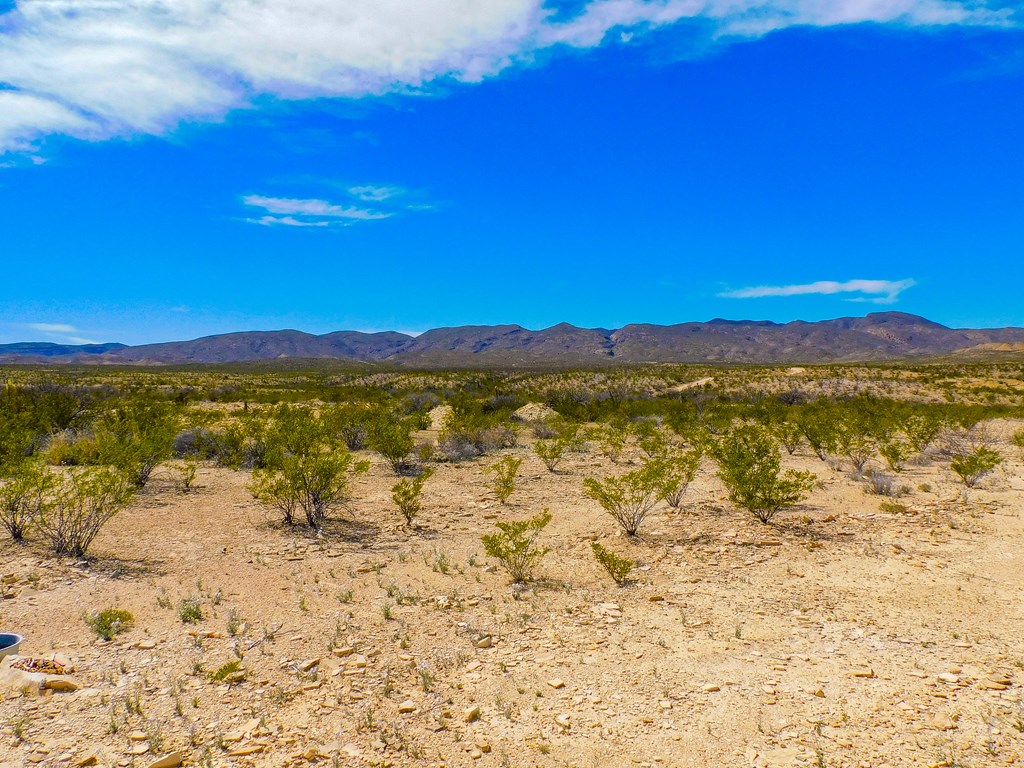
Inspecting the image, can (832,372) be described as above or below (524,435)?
above

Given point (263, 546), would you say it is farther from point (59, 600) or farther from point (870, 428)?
point (870, 428)

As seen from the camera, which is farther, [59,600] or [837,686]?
[59,600]

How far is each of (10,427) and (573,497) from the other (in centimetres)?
1596

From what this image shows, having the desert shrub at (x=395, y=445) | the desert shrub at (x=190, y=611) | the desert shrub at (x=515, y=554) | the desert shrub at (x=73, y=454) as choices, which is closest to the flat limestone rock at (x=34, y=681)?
the desert shrub at (x=190, y=611)

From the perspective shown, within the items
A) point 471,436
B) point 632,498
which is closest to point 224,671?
point 632,498

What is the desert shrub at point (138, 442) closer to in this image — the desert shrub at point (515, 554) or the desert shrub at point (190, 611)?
the desert shrub at point (190, 611)

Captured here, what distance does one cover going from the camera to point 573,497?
1341cm

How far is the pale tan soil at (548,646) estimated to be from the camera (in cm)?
445

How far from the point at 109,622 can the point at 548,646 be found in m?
4.79

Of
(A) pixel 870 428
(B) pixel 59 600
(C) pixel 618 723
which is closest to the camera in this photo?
(C) pixel 618 723

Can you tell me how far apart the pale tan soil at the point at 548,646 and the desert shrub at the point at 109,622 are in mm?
128

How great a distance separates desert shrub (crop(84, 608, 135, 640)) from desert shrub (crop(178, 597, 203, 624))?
1.64 ft

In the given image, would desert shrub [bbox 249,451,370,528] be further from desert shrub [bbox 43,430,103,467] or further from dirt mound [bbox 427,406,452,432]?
dirt mound [bbox 427,406,452,432]

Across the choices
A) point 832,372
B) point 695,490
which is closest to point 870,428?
point 695,490
